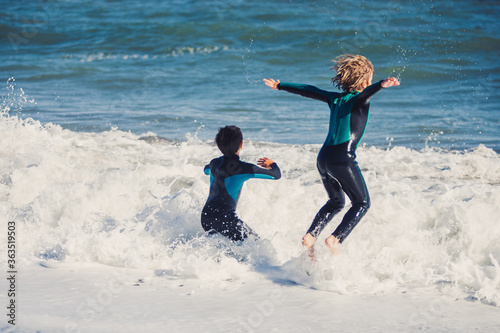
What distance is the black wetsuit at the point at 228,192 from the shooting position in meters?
4.30

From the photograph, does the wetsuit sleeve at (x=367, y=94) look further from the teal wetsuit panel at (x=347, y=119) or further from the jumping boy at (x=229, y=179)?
the jumping boy at (x=229, y=179)

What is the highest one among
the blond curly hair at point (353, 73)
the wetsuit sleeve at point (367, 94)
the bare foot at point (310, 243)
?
the blond curly hair at point (353, 73)

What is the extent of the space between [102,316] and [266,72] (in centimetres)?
1401

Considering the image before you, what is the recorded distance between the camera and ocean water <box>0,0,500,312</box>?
449 centimetres

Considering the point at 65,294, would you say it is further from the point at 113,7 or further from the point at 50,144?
the point at 113,7

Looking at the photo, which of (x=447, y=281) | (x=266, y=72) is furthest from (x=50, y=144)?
(x=266, y=72)

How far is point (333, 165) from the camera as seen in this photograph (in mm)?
4141

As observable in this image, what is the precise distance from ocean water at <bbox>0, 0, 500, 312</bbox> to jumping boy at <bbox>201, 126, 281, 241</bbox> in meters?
0.16

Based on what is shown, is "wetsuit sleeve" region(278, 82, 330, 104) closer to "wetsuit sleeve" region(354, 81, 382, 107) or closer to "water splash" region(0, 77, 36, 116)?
"wetsuit sleeve" region(354, 81, 382, 107)

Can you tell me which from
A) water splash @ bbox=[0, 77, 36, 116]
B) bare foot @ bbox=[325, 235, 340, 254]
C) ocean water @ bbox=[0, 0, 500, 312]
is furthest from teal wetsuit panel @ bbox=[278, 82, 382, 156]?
water splash @ bbox=[0, 77, 36, 116]

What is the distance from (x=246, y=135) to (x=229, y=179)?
5.77 m

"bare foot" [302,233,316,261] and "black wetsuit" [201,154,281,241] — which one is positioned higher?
"black wetsuit" [201,154,281,241]

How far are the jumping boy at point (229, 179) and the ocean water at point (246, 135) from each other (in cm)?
16

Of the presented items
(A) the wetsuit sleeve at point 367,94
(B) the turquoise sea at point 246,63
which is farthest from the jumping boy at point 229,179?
(B) the turquoise sea at point 246,63
